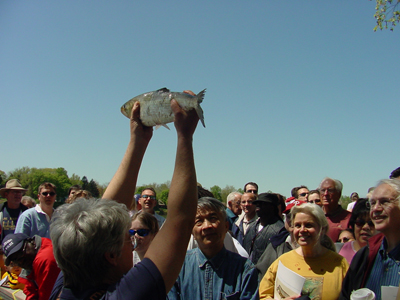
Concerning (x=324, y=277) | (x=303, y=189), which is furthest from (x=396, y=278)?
(x=303, y=189)

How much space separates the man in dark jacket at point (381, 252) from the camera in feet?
8.79

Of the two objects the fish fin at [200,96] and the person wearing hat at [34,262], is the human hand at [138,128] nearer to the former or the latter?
the fish fin at [200,96]

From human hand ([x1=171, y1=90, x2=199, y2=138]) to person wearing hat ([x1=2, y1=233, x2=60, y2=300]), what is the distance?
2.85m

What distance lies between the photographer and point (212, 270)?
101 inches

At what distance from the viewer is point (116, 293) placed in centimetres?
138

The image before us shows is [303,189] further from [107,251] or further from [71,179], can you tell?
[71,179]

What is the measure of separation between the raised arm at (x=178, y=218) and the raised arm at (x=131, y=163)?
62 cm

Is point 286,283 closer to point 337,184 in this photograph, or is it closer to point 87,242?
point 87,242

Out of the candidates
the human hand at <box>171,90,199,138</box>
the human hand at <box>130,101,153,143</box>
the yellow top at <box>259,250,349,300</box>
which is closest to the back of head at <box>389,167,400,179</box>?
the yellow top at <box>259,250,349,300</box>

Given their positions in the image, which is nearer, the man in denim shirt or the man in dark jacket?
the man in denim shirt

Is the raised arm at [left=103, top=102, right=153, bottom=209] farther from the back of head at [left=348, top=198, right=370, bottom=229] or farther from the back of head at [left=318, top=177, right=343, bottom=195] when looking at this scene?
the back of head at [left=318, top=177, right=343, bottom=195]

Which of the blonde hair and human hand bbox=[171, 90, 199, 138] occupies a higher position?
human hand bbox=[171, 90, 199, 138]

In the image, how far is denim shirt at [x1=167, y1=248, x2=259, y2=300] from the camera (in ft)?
8.04

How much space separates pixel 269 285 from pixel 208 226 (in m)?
1.23
